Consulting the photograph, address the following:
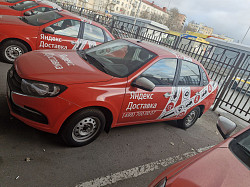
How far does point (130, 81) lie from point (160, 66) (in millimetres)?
743

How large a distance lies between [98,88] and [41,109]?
79cm

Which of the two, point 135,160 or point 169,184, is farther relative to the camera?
point 135,160

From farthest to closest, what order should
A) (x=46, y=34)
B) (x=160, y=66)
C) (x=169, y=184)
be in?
1. (x=46, y=34)
2. (x=160, y=66)
3. (x=169, y=184)

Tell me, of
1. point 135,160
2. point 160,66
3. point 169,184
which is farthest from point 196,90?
point 169,184

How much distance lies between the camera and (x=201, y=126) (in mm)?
5191

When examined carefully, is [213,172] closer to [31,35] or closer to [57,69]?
[57,69]

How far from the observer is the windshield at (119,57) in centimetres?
303

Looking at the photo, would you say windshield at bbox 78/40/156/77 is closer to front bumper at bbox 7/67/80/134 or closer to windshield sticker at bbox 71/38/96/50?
front bumper at bbox 7/67/80/134

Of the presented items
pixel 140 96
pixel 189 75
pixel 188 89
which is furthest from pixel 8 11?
pixel 188 89

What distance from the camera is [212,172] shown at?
1515mm

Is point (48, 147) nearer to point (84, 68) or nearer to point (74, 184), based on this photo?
point (74, 184)

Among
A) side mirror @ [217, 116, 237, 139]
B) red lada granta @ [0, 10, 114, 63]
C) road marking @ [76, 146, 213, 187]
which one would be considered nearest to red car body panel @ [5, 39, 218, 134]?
road marking @ [76, 146, 213, 187]

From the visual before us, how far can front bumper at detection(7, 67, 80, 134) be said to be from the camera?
237 centimetres

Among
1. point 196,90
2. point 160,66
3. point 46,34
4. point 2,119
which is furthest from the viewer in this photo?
point 46,34
